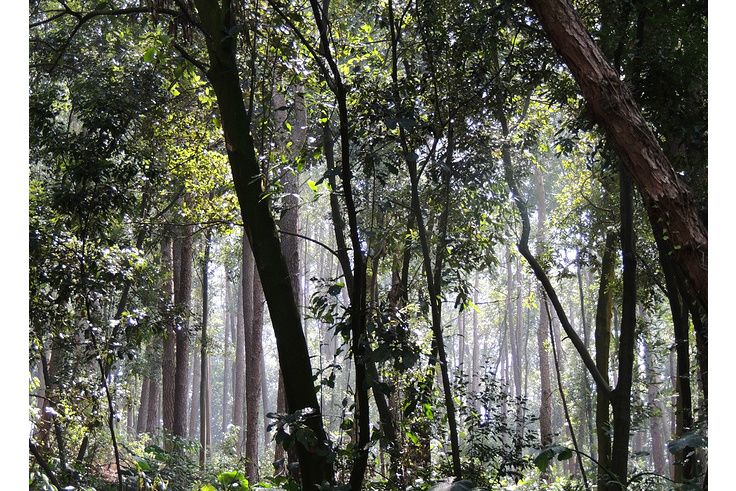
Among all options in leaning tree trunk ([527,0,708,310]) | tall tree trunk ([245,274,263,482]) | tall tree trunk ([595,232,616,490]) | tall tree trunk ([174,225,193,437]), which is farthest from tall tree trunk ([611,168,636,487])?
tall tree trunk ([174,225,193,437])

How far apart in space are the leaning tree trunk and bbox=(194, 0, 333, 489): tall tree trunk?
1547 millimetres

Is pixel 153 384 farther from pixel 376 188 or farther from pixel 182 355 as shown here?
pixel 376 188

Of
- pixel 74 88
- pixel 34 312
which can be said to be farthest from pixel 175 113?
pixel 34 312

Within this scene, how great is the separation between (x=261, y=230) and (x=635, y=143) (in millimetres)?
1801

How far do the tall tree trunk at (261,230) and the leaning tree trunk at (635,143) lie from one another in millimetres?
1547

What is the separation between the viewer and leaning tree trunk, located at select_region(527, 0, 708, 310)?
2.72 meters

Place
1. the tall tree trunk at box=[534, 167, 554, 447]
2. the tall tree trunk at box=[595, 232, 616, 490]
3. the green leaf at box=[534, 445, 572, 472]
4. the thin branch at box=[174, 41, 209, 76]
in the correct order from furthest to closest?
the tall tree trunk at box=[534, 167, 554, 447] < the tall tree trunk at box=[595, 232, 616, 490] < the thin branch at box=[174, 41, 209, 76] < the green leaf at box=[534, 445, 572, 472]

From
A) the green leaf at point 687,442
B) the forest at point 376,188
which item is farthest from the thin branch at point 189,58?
the green leaf at point 687,442

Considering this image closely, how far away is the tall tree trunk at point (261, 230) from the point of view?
11.0 feet

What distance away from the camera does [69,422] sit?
Result: 457 centimetres

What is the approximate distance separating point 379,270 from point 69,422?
408 centimetres

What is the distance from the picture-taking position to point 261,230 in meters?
3.47

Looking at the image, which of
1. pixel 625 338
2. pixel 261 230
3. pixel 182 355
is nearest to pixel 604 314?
pixel 625 338

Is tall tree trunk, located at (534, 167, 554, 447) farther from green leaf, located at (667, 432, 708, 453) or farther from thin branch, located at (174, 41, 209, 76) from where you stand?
thin branch, located at (174, 41, 209, 76)
